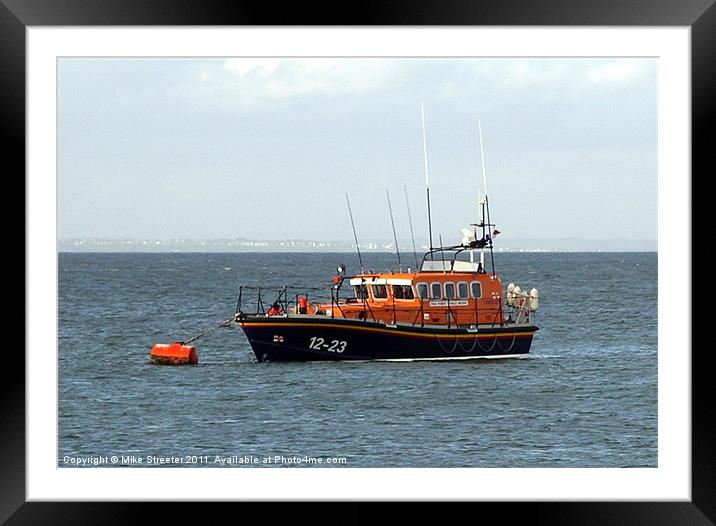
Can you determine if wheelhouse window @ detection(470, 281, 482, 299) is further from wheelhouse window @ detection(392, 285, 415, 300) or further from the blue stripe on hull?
wheelhouse window @ detection(392, 285, 415, 300)

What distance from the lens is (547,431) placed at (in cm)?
1639

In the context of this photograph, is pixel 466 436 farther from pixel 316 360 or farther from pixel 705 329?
pixel 705 329

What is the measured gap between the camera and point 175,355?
78.2 ft

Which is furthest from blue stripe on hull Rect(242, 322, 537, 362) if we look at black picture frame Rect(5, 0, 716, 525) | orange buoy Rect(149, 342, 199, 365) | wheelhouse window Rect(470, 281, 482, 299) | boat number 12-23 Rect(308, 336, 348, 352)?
black picture frame Rect(5, 0, 716, 525)

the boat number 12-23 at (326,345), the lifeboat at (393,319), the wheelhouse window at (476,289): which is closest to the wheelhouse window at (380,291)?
the lifeboat at (393,319)

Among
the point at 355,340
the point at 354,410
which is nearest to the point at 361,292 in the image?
the point at 355,340

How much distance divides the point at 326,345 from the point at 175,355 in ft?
17.9

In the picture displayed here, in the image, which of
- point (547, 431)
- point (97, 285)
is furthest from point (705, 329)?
point (97, 285)

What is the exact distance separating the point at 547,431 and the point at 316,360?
4.48 m

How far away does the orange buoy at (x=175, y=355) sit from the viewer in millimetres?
23659

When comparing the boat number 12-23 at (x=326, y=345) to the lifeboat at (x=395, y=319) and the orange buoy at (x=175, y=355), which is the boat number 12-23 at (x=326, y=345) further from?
the orange buoy at (x=175, y=355)

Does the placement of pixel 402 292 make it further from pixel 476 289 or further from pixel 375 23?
pixel 375 23

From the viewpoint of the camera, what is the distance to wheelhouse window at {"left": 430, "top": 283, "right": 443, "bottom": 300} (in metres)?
19.1

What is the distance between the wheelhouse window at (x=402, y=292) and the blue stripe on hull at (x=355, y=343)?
1.63ft
